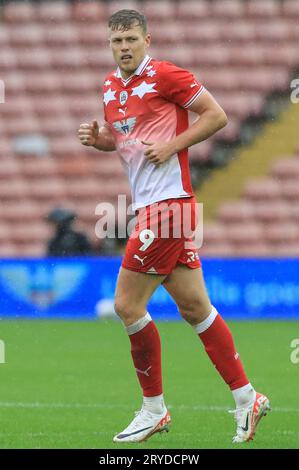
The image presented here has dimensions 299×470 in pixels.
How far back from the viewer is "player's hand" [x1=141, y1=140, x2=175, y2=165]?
5.58 metres

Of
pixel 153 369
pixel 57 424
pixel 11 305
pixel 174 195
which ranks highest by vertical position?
pixel 174 195

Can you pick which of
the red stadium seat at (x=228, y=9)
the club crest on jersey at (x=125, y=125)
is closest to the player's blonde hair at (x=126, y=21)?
the club crest on jersey at (x=125, y=125)

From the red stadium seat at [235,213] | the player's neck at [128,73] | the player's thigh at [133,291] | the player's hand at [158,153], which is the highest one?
the player's neck at [128,73]

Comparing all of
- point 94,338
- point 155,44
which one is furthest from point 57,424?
point 155,44

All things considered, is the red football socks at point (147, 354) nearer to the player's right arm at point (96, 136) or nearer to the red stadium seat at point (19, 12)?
the player's right arm at point (96, 136)

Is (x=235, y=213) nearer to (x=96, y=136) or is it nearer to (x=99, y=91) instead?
(x=99, y=91)

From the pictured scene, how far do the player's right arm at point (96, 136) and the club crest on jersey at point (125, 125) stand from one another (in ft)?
0.37

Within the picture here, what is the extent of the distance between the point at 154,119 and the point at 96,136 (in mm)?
375

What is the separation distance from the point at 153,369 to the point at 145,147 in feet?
3.39

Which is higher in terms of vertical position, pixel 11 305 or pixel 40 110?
pixel 40 110

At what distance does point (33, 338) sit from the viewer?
11.6 meters

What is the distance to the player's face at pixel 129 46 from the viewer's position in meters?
5.63

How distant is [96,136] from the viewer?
5.96m
